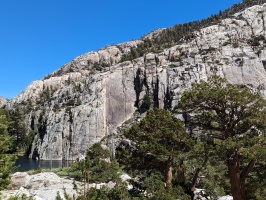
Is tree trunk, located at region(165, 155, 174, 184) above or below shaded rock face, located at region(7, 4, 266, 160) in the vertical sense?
below

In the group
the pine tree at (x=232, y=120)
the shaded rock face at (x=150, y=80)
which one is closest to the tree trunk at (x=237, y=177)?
the pine tree at (x=232, y=120)

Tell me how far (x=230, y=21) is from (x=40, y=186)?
4083 inches

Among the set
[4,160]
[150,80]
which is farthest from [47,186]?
[150,80]

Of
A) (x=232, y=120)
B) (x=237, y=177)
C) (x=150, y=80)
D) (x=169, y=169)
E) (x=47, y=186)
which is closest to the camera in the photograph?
(x=237, y=177)

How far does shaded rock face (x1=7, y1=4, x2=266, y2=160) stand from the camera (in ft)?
318

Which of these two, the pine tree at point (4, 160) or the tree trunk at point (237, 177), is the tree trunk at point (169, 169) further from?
the pine tree at point (4, 160)

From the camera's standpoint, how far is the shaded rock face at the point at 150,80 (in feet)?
318

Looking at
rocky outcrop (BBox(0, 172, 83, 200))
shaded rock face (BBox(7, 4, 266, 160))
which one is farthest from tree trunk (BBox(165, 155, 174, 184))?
shaded rock face (BBox(7, 4, 266, 160))

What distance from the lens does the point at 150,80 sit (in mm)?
106812

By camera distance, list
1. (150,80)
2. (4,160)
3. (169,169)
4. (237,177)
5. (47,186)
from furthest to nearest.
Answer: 1. (150,80)
2. (47,186)
3. (169,169)
4. (237,177)
5. (4,160)

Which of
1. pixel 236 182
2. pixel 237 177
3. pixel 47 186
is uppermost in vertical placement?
pixel 237 177

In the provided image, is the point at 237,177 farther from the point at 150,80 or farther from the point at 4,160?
the point at 150,80

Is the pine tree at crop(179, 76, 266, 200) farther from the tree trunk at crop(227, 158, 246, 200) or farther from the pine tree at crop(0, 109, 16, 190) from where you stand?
the pine tree at crop(0, 109, 16, 190)

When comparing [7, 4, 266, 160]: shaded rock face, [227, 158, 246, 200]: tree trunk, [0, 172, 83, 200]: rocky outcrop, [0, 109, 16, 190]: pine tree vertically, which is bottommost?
[0, 172, 83, 200]: rocky outcrop
